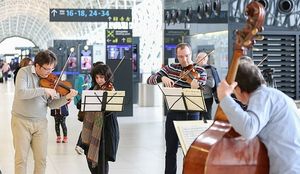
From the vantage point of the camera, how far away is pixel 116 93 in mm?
5766

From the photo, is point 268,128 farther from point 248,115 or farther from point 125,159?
point 125,159

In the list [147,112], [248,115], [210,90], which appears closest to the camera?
[248,115]

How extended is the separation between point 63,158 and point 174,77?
3363 mm

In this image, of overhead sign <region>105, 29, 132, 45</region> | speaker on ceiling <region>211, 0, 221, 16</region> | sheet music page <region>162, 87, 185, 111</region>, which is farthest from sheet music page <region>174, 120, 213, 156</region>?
overhead sign <region>105, 29, 132, 45</region>

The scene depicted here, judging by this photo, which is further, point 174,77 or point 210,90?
point 210,90

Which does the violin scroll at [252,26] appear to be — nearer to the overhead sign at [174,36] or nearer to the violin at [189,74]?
the violin at [189,74]

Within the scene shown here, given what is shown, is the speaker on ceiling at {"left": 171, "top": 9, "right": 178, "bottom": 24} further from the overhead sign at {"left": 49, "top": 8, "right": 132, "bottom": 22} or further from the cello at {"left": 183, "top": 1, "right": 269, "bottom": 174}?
the cello at {"left": 183, "top": 1, "right": 269, "bottom": 174}

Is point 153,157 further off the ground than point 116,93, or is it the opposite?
point 116,93

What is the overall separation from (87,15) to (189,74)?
12818 mm

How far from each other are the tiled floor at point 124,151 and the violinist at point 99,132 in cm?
163

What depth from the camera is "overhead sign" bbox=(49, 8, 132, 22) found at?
16353mm

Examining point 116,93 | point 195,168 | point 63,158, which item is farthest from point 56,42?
point 195,168

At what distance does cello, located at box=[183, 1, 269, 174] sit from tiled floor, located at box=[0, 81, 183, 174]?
4462mm

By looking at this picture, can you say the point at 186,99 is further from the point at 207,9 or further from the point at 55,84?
the point at 207,9
